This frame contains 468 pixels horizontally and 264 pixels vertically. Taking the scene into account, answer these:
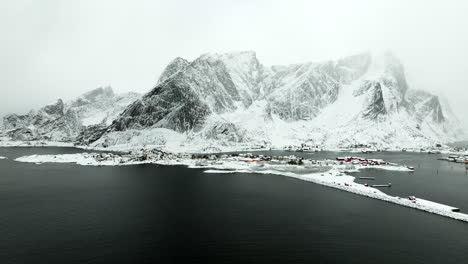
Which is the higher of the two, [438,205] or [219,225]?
[438,205]

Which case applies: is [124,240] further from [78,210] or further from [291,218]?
[291,218]

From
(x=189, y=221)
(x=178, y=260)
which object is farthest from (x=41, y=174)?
(x=178, y=260)

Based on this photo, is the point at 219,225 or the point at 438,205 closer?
the point at 219,225

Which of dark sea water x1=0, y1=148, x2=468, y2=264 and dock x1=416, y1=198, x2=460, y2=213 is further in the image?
dock x1=416, y1=198, x2=460, y2=213

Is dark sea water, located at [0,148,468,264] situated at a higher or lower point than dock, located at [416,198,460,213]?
lower

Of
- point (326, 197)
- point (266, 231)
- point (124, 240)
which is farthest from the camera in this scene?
point (326, 197)

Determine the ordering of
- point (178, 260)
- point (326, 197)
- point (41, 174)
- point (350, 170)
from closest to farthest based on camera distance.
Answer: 1. point (178, 260)
2. point (326, 197)
3. point (41, 174)
4. point (350, 170)

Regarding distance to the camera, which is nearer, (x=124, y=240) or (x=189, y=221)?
(x=124, y=240)

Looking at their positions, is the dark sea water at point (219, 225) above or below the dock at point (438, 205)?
below
